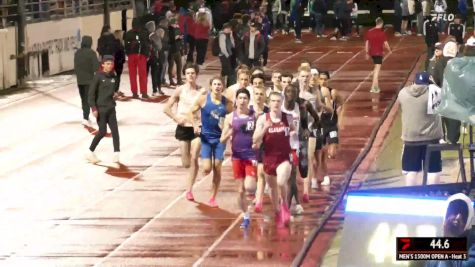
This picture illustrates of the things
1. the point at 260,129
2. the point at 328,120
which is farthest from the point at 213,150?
the point at 328,120

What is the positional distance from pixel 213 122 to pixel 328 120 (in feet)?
7.05

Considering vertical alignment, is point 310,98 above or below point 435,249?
below

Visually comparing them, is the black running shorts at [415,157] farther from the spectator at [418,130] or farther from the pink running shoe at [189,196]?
the pink running shoe at [189,196]

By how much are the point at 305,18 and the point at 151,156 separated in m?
34.3

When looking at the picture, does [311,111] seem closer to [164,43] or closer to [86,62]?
[86,62]

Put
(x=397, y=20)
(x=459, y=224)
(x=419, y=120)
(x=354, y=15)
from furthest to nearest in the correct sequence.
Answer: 1. (x=397, y=20)
2. (x=354, y=15)
3. (x=419, y=120)
4. (x=459, y=224)

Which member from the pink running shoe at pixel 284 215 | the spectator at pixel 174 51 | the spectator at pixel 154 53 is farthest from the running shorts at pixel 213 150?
the spectator at pixel 174 51

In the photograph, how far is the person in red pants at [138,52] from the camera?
3028 cm

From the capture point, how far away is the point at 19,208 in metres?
17.8

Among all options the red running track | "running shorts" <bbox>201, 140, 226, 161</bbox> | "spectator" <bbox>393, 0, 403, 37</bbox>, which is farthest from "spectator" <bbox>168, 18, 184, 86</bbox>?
"spectator" <bbox>393, 0, 403, 37</bbox>

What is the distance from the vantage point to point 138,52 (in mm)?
30469

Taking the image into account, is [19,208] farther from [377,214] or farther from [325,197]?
[377,214]

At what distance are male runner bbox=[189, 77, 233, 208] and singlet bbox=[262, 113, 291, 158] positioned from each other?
1.52 meters

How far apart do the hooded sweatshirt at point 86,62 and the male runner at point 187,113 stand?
7554 millimetres
